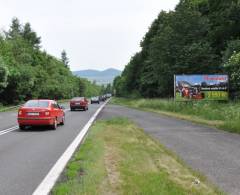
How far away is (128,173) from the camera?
9352mm

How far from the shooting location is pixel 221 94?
41188 mm

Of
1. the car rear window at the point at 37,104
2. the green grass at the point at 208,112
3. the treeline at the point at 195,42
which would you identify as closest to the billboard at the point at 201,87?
the green grass at the point at 208,112

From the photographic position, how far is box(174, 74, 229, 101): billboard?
1614 inches

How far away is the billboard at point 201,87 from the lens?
41.0 m

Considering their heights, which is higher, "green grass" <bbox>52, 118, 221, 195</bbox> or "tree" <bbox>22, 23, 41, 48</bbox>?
"tree" <bbox>22, 23, 41, 48</bbox>

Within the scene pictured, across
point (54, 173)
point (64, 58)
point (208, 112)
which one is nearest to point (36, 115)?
point (54, 173)

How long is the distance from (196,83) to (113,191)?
3407cm

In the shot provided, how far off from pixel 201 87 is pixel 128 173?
3247 cm

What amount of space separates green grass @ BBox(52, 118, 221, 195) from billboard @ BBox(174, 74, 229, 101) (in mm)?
27510

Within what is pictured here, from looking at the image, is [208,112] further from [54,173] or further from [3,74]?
[3,74]

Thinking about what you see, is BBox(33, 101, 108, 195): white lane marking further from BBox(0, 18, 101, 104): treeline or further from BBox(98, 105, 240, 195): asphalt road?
BBox(0, 18, 101, 104): treeline

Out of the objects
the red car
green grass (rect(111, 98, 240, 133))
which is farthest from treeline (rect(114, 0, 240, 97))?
the red car

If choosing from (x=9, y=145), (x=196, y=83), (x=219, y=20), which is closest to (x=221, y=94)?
(x=196, y=83)

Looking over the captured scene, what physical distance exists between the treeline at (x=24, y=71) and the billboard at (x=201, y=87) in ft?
73.5
